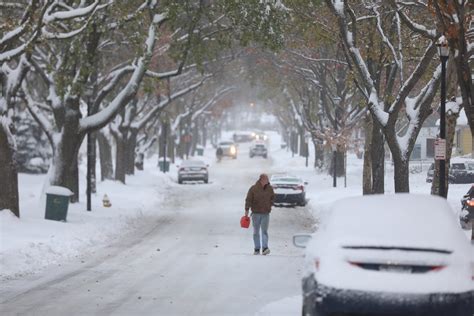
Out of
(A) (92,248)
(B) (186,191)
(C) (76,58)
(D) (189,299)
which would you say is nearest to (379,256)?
(D) (189,299)

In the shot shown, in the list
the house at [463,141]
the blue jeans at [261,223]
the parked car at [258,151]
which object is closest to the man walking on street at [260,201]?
the blue jeans at [261,223]

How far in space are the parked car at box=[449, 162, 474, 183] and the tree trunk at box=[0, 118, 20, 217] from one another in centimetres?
2333

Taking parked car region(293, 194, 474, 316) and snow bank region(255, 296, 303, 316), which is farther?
snow bank region(255, 296, 303, 316)

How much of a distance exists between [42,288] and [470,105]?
26.9ft

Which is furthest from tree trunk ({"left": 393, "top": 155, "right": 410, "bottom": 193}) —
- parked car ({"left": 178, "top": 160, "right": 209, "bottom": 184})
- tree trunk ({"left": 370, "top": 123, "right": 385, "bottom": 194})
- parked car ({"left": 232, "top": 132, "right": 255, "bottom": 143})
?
parked car ({"left": 232, "top": 132, "right": 255, "bottom": 143})

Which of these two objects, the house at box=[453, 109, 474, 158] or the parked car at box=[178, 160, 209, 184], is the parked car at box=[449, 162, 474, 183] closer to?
the house at box=[453, 109, 474, 158]

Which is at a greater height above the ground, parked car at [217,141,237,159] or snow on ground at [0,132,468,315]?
parked car at [217,141,237,159]

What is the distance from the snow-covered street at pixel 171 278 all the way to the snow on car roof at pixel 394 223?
295 centimetres

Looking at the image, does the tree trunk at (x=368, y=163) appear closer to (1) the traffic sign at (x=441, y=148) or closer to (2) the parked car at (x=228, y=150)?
(1) the traffic sign at (x=441, y=148)

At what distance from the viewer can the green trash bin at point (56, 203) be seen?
24625mm

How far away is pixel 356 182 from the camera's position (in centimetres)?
4972

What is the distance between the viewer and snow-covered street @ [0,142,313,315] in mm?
12227

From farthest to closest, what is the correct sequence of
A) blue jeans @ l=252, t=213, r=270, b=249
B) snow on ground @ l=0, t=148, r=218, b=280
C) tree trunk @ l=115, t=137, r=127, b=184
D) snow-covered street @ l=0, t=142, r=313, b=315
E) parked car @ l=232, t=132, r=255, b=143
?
parked car @ l=232, t=132, r=255, b=143, tree trunk @ l=115, t=137, r=127, b=184, blue jeans @ l=252, t=213, r=270, b=249, snow on ground @ l=0, t=148, r=218, b=280, snow-covered street @ l=0, t=142, r=313, b=315

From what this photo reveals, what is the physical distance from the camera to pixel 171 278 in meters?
15.2
